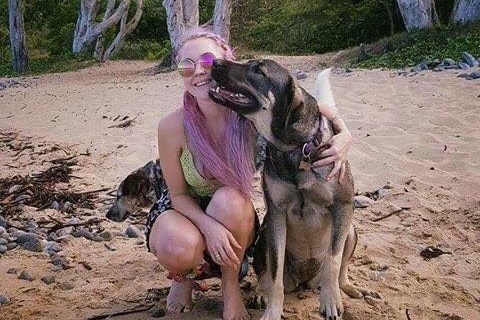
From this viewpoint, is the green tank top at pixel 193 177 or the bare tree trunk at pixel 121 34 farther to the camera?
the bare tree trunk at pixel 121 34

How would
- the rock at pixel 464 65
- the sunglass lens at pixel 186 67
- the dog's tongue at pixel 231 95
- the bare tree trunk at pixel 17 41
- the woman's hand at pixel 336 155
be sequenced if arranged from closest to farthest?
1. the dog's tongue at pixel 231 95
2. the woman's hand at pixel 336 155
3. the sunglass lens at pixel 186 67
4. the rock at pixel 464 65
5. the bare tree trunk at pixel 17 41

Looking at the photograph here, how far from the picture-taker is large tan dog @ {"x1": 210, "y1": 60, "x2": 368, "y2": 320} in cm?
288

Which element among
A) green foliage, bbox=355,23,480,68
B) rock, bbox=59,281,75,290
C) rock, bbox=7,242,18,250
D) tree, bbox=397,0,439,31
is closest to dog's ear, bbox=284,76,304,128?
rock, bbox=59,281,75,290

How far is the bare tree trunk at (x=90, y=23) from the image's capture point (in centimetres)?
2245

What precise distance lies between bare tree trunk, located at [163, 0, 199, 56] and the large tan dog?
542 inches

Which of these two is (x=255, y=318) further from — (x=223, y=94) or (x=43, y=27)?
(x=43, y=27)

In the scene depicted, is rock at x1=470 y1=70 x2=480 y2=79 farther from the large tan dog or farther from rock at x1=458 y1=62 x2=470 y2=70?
the large tan dog

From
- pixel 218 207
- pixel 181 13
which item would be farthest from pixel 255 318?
pixel 181 13

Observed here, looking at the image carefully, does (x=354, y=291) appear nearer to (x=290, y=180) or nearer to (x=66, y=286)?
(x=290, y=180)

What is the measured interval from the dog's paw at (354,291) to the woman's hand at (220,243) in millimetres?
706

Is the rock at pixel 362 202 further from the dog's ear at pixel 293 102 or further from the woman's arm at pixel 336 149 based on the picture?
the dog's ear at pixel 293 102

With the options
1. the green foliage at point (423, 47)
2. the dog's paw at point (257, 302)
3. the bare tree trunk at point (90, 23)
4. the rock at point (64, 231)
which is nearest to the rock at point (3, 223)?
the rock at point (64, 231)

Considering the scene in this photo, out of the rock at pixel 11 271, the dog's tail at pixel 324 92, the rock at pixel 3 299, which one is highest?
the dog's tail at pixel 324 92

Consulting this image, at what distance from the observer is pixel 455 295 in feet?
11.3
